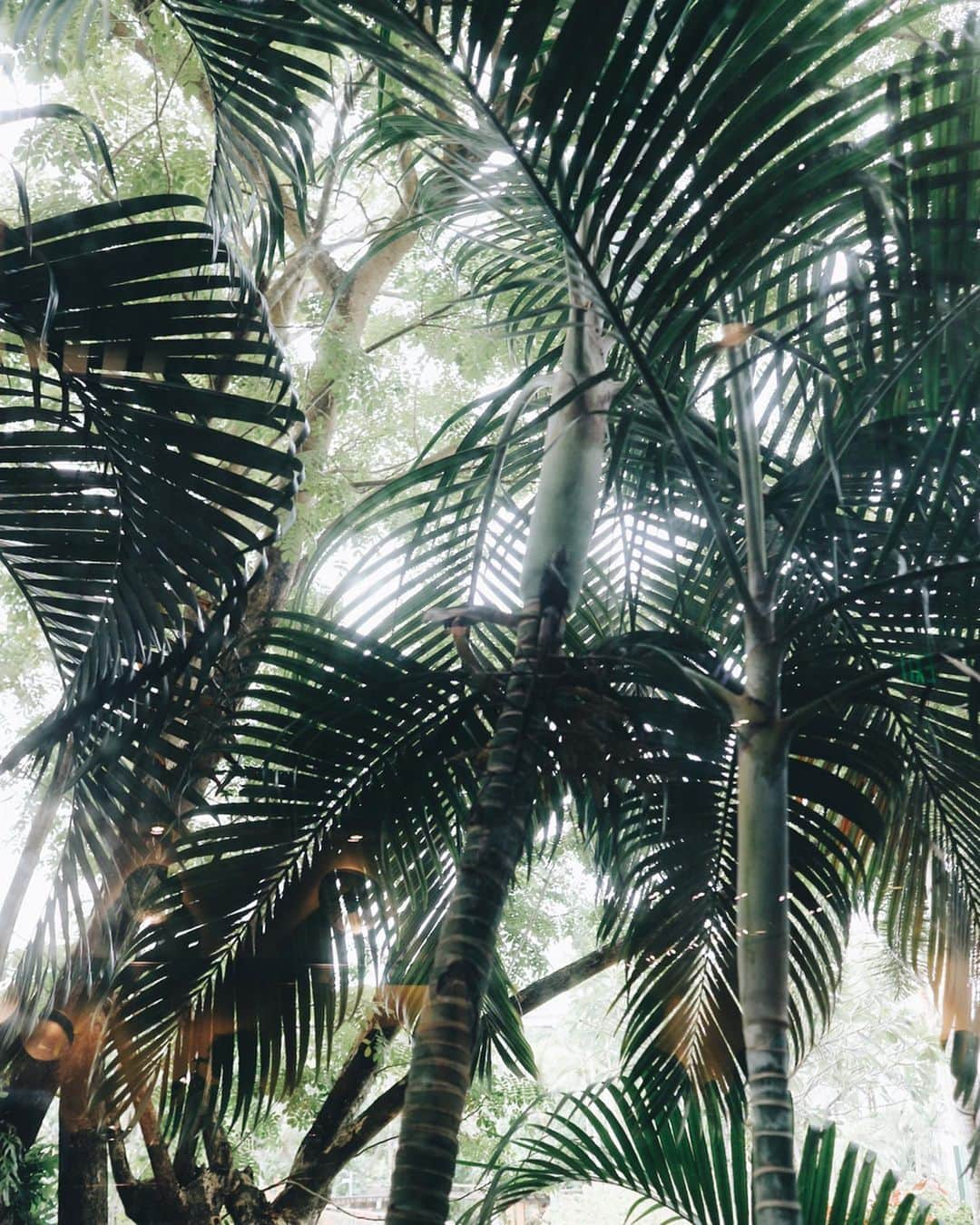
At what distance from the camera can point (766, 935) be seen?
125 cm

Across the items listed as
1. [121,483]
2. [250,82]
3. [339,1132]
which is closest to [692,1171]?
[121,483]

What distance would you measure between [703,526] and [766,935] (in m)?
1.00

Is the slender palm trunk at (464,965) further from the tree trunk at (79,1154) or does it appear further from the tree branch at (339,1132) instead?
the tree branch at (339,1132)

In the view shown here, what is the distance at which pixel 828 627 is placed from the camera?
1996 millimetres

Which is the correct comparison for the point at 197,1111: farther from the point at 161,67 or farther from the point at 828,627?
the point at 161,67

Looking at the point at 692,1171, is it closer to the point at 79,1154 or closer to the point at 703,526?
the point at 703,526

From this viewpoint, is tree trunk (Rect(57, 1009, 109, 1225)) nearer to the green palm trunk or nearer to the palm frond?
the green palm trunk

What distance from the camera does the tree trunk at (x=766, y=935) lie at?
45.7 inches

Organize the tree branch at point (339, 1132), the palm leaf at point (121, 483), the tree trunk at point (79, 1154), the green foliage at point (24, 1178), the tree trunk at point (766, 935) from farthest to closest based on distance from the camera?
the tree branch at point (339, 1132)
the tree trunk at point (79, 1154)
the green foliage at point (24, 1178)
the palm leaf at point (121, 483)
the tree trunk at point (766, 935)

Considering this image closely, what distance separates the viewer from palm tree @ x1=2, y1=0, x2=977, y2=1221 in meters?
1.18

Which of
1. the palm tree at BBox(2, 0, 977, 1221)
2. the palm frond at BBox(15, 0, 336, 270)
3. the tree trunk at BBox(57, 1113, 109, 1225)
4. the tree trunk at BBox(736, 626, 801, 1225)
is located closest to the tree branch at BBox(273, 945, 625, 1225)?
the tree trunk at BBox(57, 1113, 109, 1225)

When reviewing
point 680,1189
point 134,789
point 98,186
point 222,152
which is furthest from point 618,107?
point 98,186

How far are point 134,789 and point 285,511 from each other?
1.82 ft

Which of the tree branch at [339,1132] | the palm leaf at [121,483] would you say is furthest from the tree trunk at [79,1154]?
the palm leaf at [121,483]
